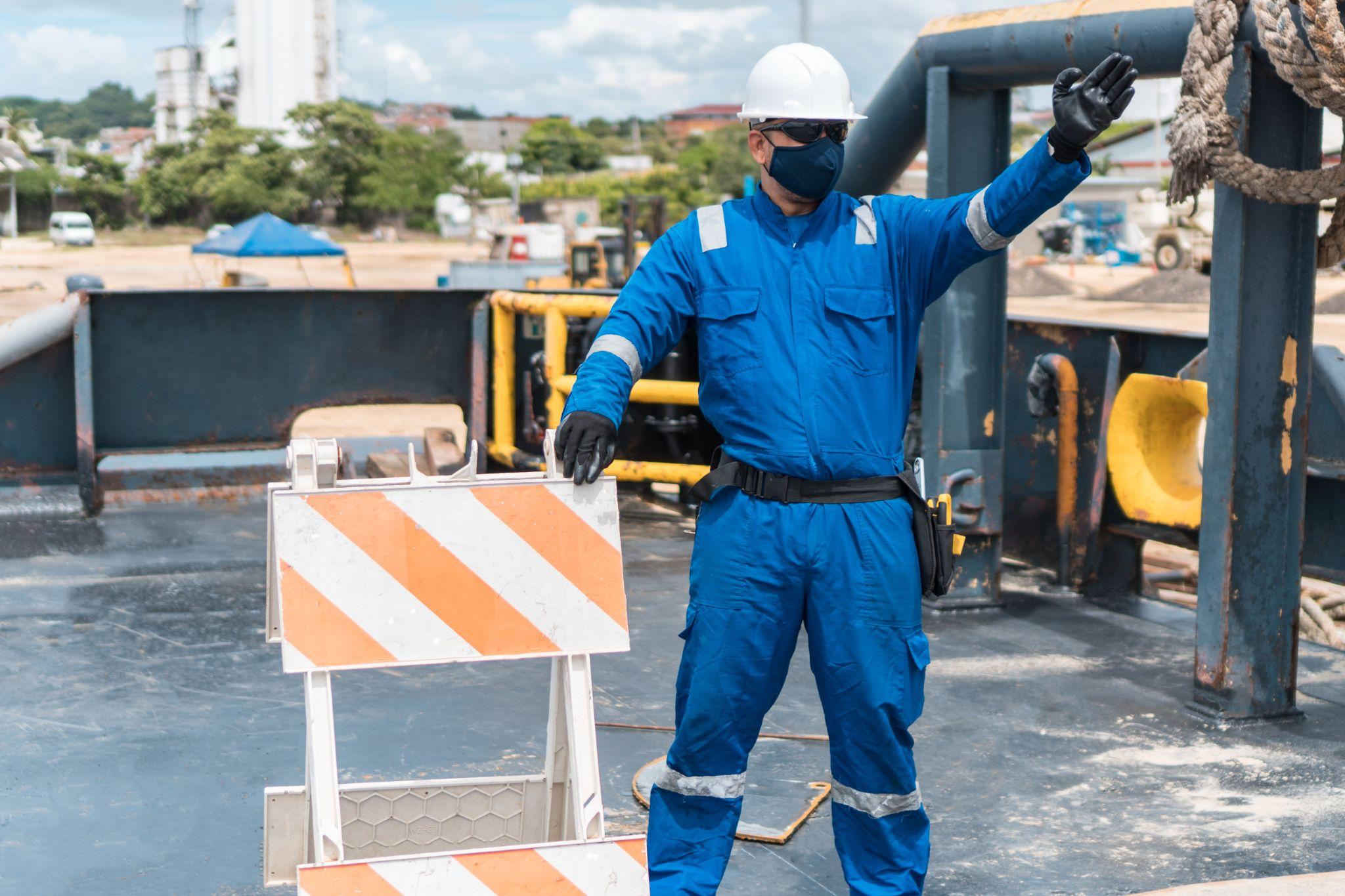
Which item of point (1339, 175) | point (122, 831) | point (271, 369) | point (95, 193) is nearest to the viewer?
point (122, 831)

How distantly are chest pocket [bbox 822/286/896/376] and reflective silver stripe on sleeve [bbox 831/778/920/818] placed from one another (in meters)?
0.91

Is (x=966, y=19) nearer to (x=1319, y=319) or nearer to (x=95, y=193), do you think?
(x=1319, y=319)

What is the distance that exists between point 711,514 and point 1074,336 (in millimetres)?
3990

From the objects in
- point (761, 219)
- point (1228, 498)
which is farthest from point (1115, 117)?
point (1228, 498)

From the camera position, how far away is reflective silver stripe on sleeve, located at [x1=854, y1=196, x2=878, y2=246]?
330cm

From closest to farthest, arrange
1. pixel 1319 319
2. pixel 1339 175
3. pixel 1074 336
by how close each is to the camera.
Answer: pixel 1339 175
pixel 1074 336
pixel 1319 319

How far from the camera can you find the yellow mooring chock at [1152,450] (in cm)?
624

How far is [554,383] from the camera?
7789mm

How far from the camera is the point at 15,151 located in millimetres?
82688

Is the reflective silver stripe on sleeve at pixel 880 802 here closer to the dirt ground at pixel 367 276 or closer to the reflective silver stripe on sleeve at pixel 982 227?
the reflective silver stripe on sleeve at pixel 982 227

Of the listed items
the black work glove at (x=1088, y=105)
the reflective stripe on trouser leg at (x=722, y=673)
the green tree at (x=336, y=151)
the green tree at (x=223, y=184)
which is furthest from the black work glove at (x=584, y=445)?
the green tree at (x=336, y=151)

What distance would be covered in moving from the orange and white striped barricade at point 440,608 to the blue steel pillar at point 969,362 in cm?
325

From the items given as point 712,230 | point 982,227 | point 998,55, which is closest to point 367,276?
point 998,55

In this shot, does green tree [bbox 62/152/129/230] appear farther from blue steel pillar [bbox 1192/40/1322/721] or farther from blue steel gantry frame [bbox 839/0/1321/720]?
blue steel pillar [bbox 1192/40/1322/721]
